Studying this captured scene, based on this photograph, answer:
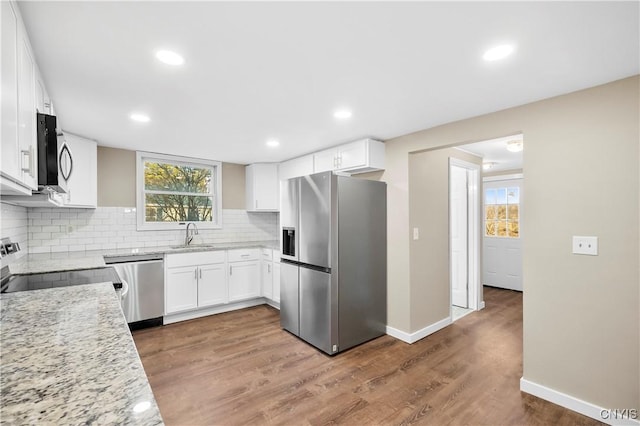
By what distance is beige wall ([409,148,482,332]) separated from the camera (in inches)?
129

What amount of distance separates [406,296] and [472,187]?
1.99 meters

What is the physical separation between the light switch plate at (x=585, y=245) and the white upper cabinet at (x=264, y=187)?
3.66 meters

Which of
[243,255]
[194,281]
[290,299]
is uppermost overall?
[243,255]

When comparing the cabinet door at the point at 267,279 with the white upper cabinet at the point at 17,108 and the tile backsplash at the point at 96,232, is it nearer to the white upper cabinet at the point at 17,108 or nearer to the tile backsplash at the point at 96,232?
the tile backsplash at the point at 96,232

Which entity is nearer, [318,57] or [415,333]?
[318,57]

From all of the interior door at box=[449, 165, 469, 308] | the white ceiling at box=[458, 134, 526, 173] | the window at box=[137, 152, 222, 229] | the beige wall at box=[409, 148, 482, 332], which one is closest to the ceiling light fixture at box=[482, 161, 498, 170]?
the white ceiling at box=[458, 134, 526, 173]

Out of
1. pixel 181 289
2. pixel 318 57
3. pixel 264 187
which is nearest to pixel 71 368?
pixel 318 57

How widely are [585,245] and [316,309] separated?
223 cm

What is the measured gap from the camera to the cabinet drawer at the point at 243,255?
4230 millimetres

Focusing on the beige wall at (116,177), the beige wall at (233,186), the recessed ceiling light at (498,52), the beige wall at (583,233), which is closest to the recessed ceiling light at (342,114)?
the recessed ceiling light at (498,52)

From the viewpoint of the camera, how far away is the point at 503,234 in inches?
210

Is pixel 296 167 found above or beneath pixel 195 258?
above

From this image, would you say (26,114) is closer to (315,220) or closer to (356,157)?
(315,220)

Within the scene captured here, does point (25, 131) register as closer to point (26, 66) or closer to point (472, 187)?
point (26, 66)
